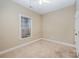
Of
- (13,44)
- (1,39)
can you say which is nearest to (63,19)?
(13,44)

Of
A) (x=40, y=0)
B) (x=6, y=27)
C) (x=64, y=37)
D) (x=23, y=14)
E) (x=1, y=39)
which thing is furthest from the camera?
(x=64, y=37)

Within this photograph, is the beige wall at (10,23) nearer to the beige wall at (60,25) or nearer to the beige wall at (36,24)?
the beige wall at (36,24)

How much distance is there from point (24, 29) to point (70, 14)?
7.37ft

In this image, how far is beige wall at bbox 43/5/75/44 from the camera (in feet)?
10.8

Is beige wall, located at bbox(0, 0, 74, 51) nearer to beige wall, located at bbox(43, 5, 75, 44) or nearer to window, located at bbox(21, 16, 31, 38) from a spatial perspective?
beige wall, located at bbox(43, 5, 75, 44)

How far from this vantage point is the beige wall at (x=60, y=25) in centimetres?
328

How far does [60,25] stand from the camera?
12.2ft

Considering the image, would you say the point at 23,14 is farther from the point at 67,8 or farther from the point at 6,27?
the point at 67,8

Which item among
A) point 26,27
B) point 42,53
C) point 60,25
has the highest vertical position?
point 60,25

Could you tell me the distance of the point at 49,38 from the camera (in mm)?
4285

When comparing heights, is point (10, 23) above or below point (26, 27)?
above

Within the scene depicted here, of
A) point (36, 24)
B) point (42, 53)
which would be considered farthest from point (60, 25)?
point (42, 53)

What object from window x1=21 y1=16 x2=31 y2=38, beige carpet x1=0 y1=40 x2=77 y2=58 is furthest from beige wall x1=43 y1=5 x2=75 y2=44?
window x1=21 y1=16 x2=31 y2=38

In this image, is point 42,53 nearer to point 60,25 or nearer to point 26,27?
point 26,27
